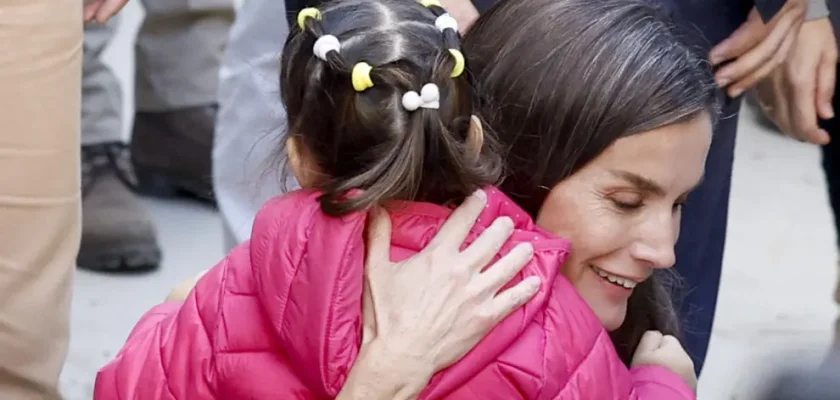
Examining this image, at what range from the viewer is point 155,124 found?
2.48 m

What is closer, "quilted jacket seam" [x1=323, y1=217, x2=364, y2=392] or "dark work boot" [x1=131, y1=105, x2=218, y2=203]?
"quilted jacket seam" [x1=323, y1=217, x2=364, y2=392]

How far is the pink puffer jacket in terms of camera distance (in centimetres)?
92

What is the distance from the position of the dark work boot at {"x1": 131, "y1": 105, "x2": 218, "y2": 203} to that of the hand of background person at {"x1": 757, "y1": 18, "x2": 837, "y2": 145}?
4.48 ft

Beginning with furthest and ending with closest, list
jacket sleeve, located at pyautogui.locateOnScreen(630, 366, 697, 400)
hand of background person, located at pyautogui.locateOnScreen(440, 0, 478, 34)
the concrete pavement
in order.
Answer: the concrete pavement < hand of background person, located at pyautogui.locateOnScreen(440, 0, 478, 34) < jacket sleeve, located at pyautogui.locateOnScreen(630, 366, 697, 400)

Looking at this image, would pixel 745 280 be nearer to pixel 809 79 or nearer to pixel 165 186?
pixel 809 79

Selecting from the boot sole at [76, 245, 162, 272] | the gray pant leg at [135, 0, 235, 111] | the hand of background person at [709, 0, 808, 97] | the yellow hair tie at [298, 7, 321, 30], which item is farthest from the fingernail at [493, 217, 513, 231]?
the gray pant leg at [135, 0, 235, 111]

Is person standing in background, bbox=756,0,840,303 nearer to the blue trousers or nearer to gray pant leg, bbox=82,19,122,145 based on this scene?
the blue trousers

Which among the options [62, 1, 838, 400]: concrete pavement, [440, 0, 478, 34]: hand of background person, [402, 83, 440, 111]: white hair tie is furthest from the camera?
[62, 1, 838, 400]: concrete pavement

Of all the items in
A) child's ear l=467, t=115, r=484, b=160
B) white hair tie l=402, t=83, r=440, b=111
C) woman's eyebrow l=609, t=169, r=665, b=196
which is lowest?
woman's eyebrow l=609, t=169, r=665, b=196

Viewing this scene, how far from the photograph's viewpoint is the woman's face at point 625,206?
3.54 feet

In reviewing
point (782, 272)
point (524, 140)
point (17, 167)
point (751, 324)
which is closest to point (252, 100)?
point (17, 167)

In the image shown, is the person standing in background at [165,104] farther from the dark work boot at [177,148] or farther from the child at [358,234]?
the child at [358,234]

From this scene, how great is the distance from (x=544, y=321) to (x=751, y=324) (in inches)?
53.4

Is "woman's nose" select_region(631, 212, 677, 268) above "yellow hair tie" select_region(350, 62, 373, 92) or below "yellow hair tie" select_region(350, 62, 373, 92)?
below
